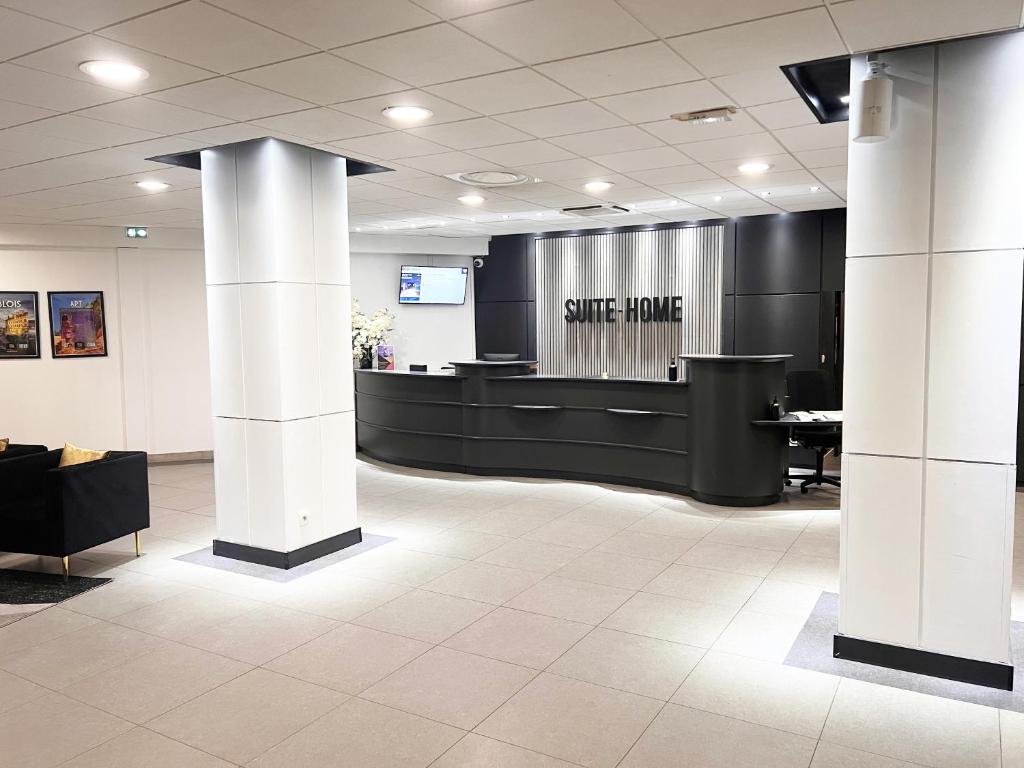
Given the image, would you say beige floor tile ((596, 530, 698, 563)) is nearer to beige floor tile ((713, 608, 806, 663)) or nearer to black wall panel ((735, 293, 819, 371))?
beige floor tile ((713, 608, 806, 663))

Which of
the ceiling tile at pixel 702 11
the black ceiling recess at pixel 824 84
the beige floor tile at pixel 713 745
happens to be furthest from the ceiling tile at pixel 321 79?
the beige floor tile at pixel 713 745

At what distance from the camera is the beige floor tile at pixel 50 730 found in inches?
129

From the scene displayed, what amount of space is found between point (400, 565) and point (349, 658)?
1.62m

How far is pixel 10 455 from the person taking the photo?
6660mm

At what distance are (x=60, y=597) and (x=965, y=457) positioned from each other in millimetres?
5720

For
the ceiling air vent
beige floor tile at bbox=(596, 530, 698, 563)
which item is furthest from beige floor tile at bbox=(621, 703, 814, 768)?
the ceiling air vent

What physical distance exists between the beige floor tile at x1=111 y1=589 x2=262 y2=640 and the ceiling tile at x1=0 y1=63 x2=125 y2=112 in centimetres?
317

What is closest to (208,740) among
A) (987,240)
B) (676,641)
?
(676,641)

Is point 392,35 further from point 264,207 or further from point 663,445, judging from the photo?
point 663,445

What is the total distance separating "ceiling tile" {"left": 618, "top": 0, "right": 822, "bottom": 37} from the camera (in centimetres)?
320

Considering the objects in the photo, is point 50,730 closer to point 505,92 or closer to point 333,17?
point 333,17

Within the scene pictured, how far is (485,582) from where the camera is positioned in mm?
5395

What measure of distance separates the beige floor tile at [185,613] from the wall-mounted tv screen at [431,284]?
8134 millimetres

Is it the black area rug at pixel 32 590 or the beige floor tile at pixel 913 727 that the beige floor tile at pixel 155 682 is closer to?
the black area rug at pixel 32 590
